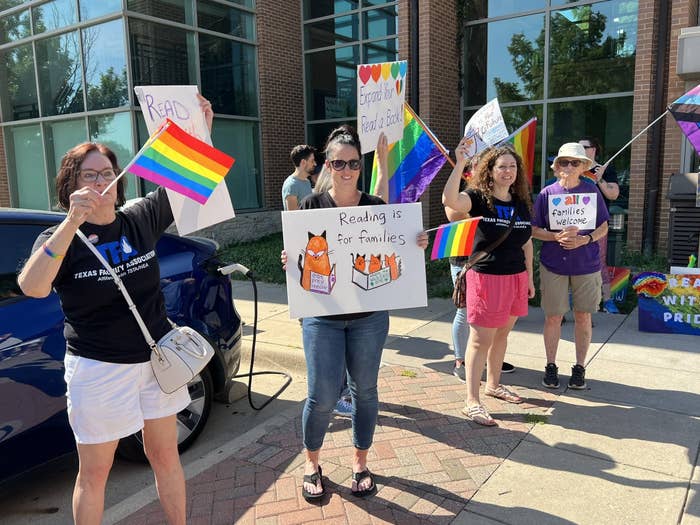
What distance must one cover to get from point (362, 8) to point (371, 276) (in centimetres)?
1117

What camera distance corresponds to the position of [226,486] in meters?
3.15

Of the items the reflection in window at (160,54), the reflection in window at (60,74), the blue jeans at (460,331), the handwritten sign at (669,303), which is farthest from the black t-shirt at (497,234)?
the reflection in window at (60,74)

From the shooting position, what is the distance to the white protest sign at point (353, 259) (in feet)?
9.03

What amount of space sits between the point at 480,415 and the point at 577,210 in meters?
1.68

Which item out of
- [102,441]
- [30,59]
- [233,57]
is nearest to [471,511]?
[102,441]

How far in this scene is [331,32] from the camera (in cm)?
1309

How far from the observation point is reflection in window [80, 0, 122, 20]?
34.1ft

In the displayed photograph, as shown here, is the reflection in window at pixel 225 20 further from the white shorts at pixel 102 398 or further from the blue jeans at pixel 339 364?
the white shorts at pixel 102 398

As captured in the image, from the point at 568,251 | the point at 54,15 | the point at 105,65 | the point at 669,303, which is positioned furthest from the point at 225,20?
the point at 669,303

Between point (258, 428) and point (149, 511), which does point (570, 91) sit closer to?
point (258, 428)

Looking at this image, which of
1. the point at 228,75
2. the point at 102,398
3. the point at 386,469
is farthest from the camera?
the point at 228,75

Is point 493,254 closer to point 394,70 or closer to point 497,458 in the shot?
point 497,458

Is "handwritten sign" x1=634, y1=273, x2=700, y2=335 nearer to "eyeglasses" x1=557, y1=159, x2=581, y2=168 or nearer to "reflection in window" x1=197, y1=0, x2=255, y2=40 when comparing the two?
"eyeglasses" x1=557, y1=159, x2=581, y2=168

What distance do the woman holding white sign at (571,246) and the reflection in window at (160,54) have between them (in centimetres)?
874
